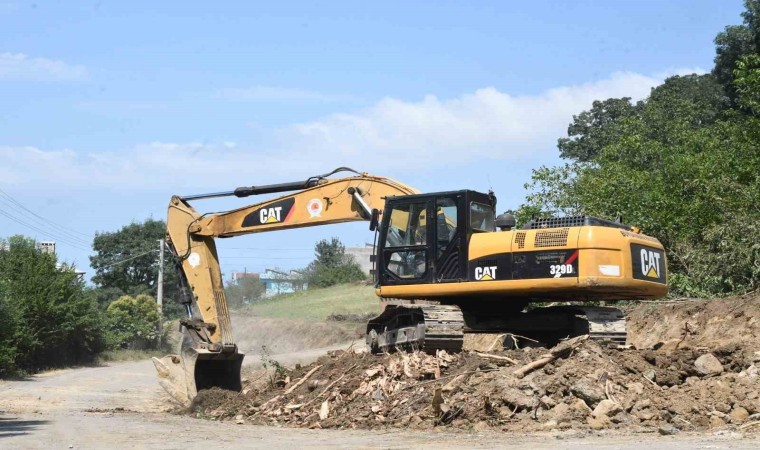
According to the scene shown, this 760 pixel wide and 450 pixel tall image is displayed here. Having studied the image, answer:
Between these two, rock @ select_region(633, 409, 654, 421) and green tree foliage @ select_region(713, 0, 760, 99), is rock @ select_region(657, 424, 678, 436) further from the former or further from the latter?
green tree foliage @ select_region(713, 0, 760, 99)

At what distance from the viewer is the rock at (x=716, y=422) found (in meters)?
12.5

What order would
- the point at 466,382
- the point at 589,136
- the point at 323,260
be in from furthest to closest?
the point at 323,260 < the point at 589,136 < the point at 466,382

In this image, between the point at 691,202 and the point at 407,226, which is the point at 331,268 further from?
the point at 407,226

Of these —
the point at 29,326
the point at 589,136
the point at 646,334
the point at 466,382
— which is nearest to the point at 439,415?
the point at 466,382

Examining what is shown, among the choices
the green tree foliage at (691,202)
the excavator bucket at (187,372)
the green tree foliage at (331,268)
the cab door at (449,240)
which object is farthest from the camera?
the green tree foliage at (331,268)

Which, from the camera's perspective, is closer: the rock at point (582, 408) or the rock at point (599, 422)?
the rock at point (599, 422)

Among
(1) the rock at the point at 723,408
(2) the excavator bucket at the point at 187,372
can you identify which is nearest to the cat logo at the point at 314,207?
(2) the excavator bucket at the point at 187,372

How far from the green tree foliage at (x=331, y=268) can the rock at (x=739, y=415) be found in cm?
5717

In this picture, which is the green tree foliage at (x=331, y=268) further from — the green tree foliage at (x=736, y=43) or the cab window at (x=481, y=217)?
the cab window at (x=481, y=217)

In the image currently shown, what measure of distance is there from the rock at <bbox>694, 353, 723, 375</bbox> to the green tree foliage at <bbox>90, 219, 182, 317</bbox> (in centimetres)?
5264

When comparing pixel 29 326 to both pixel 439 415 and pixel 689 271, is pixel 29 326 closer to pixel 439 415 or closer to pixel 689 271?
pixel 689 271

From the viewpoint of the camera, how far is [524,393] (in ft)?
43.7

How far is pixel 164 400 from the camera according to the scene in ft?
74.8

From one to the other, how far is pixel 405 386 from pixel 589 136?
2089 inches
